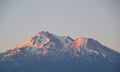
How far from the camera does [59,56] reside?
133000 mm

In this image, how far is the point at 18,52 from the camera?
132 meters

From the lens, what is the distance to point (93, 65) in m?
130

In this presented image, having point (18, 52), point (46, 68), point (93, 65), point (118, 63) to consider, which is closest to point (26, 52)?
point (18, 52)

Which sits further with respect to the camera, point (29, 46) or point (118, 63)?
point (29, 46)

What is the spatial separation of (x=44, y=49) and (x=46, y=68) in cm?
1241

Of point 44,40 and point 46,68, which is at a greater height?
point 44,40

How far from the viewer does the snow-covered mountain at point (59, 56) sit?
412ft

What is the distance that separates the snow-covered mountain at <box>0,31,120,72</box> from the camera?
412ft

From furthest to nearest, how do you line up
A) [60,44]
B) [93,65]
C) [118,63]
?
[60,44] → [93,65] → [118,63]

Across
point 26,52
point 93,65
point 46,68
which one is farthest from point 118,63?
point 26,52

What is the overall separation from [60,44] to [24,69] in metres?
21.9

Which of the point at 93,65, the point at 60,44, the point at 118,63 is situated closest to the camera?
the point at 118,63

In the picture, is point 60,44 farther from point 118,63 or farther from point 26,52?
point 118,63

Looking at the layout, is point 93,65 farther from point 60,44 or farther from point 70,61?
point 60,44
